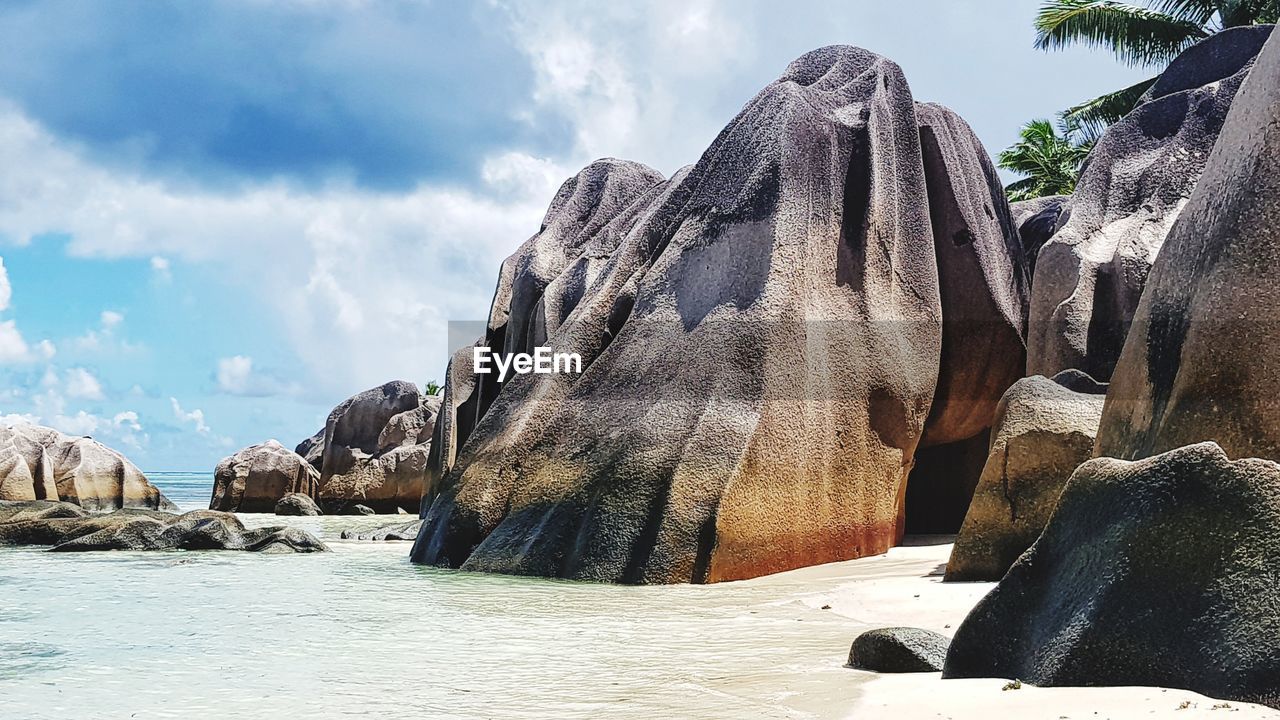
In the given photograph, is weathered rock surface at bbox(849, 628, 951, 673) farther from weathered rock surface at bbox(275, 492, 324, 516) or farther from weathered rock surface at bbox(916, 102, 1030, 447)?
weathered rock surface at bbox(275, 492, 324, 516)

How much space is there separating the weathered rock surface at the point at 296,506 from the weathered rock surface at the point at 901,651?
23.2 meters

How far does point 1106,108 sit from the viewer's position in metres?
23.2

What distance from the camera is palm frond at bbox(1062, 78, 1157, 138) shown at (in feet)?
74.9

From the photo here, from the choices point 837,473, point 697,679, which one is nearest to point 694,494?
point 837,473

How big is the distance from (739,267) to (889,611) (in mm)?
3766

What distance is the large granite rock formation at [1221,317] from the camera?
4.52m

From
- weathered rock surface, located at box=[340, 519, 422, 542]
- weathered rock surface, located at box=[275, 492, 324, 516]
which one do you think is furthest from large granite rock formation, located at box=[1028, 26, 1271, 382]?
weathered rock surface, located at box=[275, 492, 324, 516]

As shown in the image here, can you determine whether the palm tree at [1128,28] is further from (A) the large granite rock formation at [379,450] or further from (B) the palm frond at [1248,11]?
(A) the large granite rock formation at [379,450]

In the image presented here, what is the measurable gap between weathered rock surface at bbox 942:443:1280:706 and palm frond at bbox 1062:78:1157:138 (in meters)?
21.2

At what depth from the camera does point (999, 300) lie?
10.9 meters

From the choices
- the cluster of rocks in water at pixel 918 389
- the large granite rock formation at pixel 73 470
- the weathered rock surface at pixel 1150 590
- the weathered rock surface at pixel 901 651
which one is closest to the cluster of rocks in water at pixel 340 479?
the large granite rock formation at pixel 73 470

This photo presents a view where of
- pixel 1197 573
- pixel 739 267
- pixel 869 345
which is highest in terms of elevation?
pixel 739 267

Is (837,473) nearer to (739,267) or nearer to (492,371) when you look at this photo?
(739,267)

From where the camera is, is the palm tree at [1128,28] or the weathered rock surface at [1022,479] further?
the palm tree at [1128,28]
